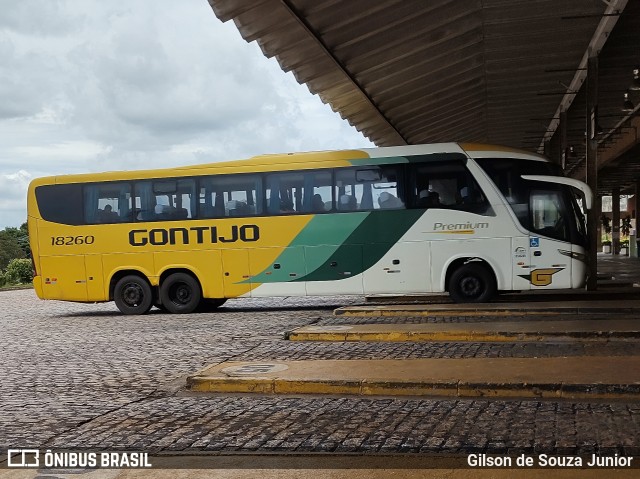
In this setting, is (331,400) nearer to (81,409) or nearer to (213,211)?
(81,409)

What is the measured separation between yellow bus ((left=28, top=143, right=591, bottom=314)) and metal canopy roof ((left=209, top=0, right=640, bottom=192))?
6.90ft

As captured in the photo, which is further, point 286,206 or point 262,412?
point 286,206

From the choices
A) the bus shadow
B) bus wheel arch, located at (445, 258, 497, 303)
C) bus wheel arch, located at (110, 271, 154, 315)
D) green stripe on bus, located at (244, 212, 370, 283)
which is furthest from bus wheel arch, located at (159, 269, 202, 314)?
bus wheel arch, located at (445, 258, 497, 303)

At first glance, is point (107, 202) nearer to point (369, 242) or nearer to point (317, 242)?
point (317, 242)

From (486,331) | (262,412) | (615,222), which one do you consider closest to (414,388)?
(262,412)

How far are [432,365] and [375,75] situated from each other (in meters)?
10.3

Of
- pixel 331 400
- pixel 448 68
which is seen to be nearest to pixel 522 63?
pixel 448 68

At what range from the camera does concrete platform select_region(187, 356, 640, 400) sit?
7.04 meters

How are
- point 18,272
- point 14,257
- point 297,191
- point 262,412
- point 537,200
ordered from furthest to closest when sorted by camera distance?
point 14,257, point 18,272, point 297,191, point 537,200, point 262,412

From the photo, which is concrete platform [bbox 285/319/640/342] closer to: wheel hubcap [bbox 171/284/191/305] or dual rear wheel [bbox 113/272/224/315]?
dual rear wheel [bbox 113/272/224/315]

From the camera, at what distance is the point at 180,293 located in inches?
711

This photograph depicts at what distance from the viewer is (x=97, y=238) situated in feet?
59.6

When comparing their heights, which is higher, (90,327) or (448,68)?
(448,68)

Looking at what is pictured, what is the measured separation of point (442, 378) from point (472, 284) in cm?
925
